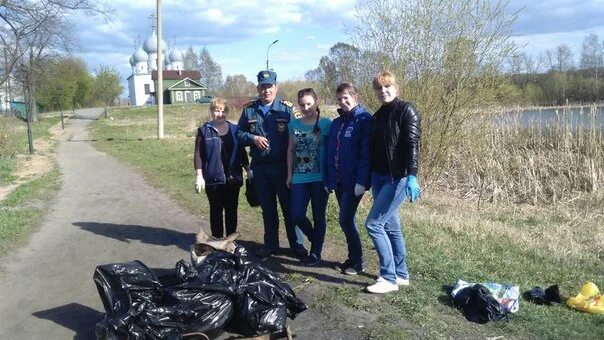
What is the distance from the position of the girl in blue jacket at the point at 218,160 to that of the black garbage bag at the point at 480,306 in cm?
262

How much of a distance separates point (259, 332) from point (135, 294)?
3.18 ft

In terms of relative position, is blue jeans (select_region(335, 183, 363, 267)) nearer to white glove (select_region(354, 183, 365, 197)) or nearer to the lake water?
white glove (select_region(354, 183, 365, 197))

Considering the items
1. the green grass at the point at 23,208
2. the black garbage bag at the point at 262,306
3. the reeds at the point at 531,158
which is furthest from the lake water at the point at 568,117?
the green grass at the point at 23,208

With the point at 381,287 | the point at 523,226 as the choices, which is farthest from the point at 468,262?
the point at 523,226

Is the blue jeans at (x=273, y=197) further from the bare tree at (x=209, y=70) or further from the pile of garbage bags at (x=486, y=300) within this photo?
the bare tree at (x=209, y=70)

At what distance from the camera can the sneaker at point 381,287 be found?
4.87m

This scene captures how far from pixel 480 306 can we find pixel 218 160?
305 centimetres

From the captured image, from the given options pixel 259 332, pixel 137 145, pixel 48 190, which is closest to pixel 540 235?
pixel 259 332

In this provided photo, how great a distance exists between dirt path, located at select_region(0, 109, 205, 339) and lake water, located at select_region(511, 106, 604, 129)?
937 cm

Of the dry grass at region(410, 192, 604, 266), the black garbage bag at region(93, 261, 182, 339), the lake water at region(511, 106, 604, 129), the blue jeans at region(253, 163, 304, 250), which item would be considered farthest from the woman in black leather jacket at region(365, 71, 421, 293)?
the lake water at region(511, 106, 604, 129)

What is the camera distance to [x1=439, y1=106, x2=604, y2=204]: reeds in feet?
37.9

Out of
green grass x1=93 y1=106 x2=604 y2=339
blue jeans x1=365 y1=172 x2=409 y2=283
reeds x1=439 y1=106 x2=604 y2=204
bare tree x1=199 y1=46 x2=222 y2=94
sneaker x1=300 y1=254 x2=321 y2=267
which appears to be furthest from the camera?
bare tree x1=199 y1=46 x2=222 y2=94

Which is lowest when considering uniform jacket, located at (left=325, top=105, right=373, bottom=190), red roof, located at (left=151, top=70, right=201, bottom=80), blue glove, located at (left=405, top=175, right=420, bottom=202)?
blue glove, located at (left=405, top=175, right=420, bottom=202)

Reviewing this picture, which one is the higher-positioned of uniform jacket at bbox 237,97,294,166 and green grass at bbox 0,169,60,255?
uniform jacket at bbox 237,97,294,166
